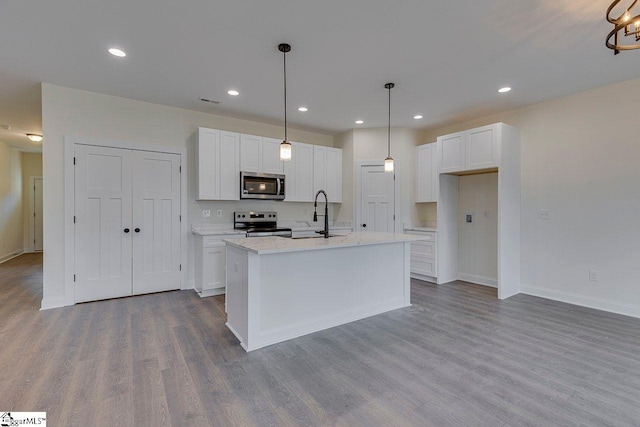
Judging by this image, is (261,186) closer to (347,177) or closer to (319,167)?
(319,167)

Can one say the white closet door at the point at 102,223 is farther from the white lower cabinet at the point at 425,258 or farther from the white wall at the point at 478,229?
the white wall at the point at 478,229

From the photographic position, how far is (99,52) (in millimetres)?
2895

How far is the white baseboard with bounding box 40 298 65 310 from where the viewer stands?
11.9 ft

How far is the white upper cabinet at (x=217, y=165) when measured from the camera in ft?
14.3

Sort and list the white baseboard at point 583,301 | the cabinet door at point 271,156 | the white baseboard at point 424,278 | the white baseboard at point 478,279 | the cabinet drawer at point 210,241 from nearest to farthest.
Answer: the white baseboard at point 583,301 → the cabinet drawer at point 210,241 → the white baseboard at point 478,279 → the cabinet door at point 271,156 → the white baseboard at point 424,278

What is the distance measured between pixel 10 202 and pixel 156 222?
5873mm

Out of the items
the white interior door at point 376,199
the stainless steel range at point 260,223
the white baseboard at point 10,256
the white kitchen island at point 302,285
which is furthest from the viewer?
the white baseboard at point 10,256

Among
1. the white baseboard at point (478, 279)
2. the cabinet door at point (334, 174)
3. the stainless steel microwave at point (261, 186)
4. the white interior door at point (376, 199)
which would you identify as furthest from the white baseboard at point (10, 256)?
the white baseboard at point (478, 279)

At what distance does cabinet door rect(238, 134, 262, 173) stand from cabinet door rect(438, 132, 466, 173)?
3.05 m

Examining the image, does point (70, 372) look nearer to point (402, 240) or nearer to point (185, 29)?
point (185, 29)

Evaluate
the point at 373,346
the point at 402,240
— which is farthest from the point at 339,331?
the point at 402,240

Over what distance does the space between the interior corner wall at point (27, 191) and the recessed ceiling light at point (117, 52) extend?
7.78 m

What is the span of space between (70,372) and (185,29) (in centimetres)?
291

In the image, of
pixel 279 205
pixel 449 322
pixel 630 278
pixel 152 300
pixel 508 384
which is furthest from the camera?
pixel 279 205
